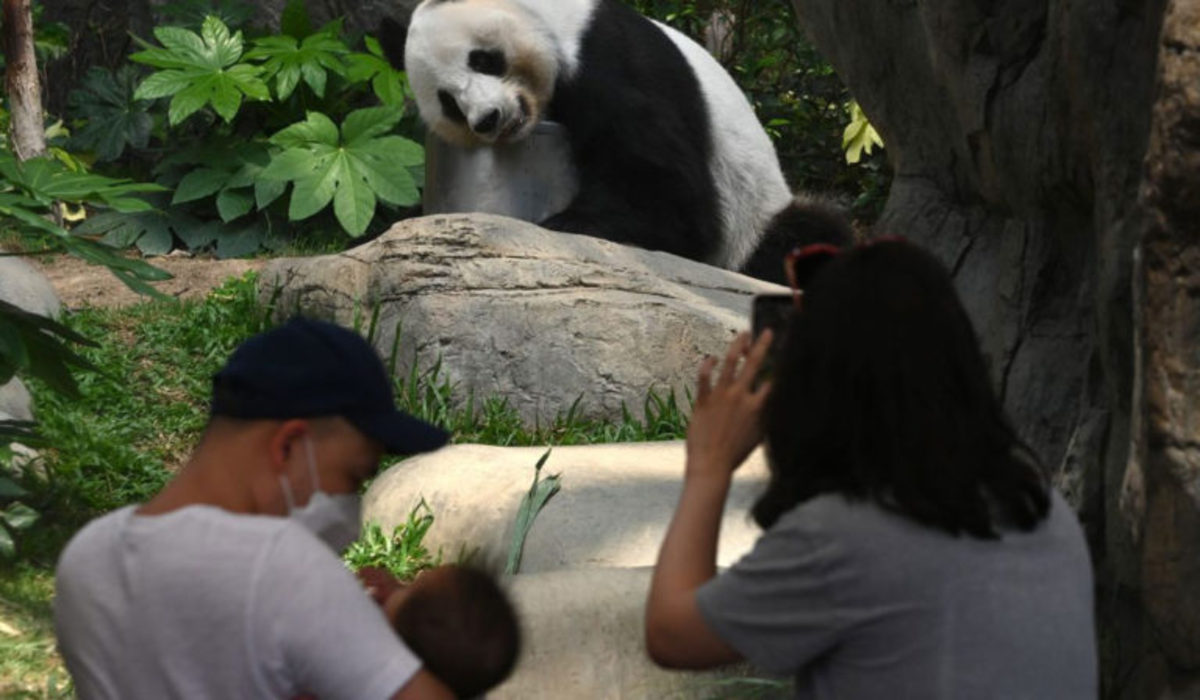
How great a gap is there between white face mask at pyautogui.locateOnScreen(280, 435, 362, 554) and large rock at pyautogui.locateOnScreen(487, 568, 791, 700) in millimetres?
1508

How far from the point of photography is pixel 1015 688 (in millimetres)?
2100

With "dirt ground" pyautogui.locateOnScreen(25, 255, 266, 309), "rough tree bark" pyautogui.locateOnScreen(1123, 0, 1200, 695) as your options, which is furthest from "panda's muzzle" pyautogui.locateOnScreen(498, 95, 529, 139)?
"rough tree bark" pyautogui.locateOnScreen(1123, 0, 1200, 695)

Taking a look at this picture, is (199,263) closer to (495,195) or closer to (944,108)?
(495,195)

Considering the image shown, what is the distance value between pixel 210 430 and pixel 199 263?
6.61m

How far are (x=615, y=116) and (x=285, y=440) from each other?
5.56 meters

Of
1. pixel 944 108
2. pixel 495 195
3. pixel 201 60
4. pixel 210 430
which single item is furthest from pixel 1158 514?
pixel 201 60

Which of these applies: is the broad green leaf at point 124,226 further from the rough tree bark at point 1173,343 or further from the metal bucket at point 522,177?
the rough tree bark at point 1173,343

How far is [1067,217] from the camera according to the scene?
3.74m

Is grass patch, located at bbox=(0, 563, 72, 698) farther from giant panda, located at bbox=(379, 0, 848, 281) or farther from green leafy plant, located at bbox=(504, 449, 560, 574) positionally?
giant panda, located at bbox=(379, 0, 848, 281)

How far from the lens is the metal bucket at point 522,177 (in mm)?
7594

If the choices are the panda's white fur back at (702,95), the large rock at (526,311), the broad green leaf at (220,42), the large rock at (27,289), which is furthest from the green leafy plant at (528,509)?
the broad green leaf at (220,42)

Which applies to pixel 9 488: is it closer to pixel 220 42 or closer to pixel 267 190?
pixel 267 190

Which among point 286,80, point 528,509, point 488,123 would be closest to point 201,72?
point 286,80

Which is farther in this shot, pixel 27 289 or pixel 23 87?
pixel 23 87
